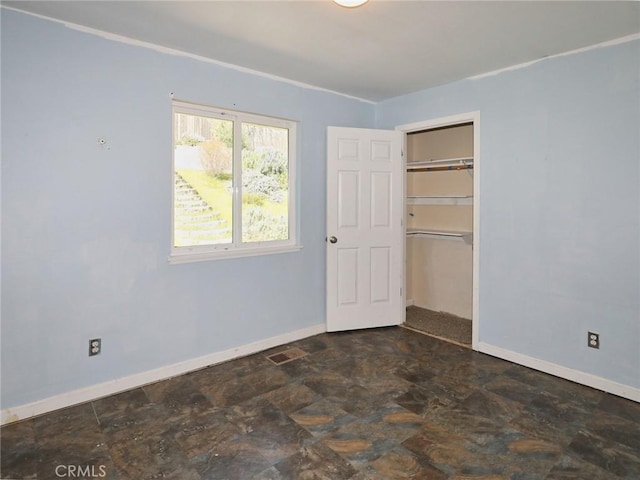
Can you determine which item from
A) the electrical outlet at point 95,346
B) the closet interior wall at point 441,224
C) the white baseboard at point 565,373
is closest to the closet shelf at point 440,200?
the closet interior wall at point 441,224

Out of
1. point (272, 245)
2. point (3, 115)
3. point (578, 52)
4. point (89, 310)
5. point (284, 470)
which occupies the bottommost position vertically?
point (284, 470)

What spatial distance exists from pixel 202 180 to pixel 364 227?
1.68 metres

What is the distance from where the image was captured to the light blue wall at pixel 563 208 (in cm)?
264

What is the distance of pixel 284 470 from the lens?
1892 millimetres

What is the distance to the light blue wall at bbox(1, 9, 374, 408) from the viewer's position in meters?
2.31

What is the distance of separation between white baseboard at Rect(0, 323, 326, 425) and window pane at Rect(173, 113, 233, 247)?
95 cm

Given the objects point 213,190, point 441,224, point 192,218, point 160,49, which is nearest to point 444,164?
point 441,224

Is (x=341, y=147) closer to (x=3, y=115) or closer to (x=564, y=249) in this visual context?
(x=564, y=249)

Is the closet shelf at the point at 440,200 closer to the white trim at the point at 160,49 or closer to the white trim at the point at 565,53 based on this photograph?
the white trim at the point at 565,53

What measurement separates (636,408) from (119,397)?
11.3 ft

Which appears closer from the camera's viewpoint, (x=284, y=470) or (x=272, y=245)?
(x=284, y=470)

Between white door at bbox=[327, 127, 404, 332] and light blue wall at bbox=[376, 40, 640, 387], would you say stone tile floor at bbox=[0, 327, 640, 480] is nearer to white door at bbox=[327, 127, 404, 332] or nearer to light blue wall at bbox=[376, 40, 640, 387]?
light blue wall at bbox=[376, 40, 640, 387]

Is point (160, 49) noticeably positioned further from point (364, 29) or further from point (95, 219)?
point (364, 29)

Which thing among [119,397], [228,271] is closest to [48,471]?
[119,397]
